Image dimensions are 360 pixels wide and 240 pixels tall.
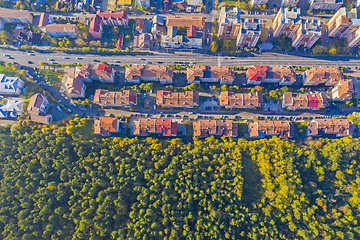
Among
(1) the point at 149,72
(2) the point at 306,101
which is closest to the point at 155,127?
(1) the point at 149,72

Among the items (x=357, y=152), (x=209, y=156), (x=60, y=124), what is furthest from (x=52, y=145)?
(x=357, y=152)

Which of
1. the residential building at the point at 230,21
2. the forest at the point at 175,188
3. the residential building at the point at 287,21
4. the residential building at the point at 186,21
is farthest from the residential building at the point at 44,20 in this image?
the residential building at the point at 287,21

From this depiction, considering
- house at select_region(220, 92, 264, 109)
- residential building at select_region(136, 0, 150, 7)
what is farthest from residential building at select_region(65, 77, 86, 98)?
house at select_region(220, 92, 264, 109)

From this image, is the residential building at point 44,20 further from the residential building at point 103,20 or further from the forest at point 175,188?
the forest at point 175,188

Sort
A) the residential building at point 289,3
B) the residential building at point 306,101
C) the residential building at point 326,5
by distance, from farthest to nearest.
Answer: the residential building at point 289,3
the residential building at point 326,5
the residential building at point 306,101

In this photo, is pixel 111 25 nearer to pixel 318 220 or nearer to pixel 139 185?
pixel 139 185
